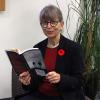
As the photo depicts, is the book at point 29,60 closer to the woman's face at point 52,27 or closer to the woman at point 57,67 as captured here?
the woman at point 57,67

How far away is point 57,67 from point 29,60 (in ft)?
1.06

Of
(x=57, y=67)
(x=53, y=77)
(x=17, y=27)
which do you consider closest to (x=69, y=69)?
(x=57, y=67)

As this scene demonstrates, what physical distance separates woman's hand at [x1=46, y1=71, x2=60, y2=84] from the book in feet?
0.14

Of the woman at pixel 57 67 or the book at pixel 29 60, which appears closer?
the book at pixel 29 60

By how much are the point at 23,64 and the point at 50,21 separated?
372mm

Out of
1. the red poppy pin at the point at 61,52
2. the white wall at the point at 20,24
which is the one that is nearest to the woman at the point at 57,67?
the red poppy pin at the point at 61,52

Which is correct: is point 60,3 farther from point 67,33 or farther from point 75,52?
point 75,52

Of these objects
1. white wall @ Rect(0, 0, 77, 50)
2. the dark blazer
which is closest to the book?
the dark blazer

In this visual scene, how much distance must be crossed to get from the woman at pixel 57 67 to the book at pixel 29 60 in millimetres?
98

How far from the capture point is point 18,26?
8.93ft

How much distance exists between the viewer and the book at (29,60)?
1.86 meters

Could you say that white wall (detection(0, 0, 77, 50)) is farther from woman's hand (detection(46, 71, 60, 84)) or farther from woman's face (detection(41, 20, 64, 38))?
woman's hand (detection(46, 71, 60, 84))

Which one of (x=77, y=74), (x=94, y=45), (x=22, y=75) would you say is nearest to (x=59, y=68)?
(x=77, y=74)

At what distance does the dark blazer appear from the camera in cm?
206
